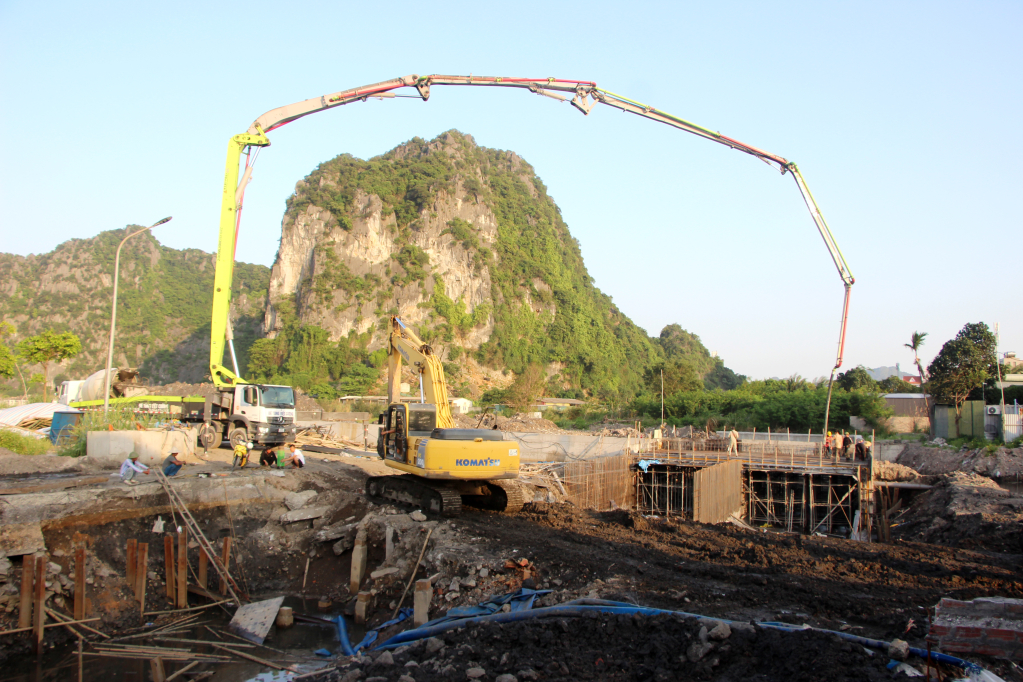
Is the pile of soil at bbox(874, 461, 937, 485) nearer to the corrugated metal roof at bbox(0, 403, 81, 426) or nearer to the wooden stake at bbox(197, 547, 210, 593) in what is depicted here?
the wooden stake at bbox(197, 547, 210, 593)

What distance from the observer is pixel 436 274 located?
269ft

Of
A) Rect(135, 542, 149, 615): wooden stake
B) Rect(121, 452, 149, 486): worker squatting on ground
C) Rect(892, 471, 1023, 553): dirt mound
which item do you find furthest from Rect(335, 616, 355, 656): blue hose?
Rect(892, 471, 1023, 553): dirt mound

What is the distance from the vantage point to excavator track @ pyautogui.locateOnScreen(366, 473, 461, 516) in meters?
11.8

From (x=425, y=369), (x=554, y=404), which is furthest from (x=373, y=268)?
(x=425, y=369)

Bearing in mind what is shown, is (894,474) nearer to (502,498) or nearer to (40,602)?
(502,498)

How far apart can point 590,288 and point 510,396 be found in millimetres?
54197

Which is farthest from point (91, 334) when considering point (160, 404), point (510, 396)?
point (160, 404)

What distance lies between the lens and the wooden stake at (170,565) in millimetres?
10477

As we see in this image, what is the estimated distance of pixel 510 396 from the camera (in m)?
61.6

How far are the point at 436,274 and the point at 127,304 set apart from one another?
65.0m

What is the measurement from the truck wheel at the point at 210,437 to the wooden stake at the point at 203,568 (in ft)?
27.8

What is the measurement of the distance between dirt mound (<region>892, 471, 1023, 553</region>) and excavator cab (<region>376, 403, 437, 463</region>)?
1201 centimetres

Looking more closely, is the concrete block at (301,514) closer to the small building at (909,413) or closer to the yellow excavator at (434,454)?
the yellow excavator at (434,454)

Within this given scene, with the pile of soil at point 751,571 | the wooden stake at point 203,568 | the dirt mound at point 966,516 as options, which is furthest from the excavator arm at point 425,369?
the dirt mound at point 966,516
